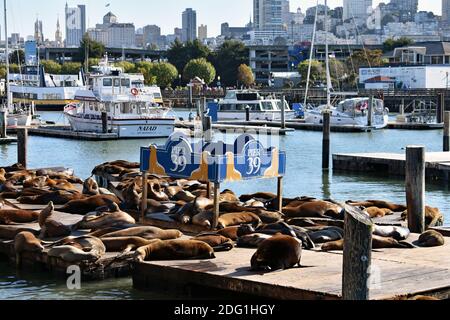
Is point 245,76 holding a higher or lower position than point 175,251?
higher

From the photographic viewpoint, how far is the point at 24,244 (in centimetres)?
1287

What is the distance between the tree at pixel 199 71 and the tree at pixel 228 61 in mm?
6102

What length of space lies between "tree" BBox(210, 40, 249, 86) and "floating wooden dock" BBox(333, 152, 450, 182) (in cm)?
7806

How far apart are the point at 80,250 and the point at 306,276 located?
3.05m

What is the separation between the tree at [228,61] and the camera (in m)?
108

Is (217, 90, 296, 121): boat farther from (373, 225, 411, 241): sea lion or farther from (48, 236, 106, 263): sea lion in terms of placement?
(48, 236, 106, 263): sea lion

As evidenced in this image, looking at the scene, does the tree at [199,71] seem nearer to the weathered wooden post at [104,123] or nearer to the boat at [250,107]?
the boat at [250,107]

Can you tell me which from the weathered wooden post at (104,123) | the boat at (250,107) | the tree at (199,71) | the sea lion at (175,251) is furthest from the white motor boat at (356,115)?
the tree at (199,71)

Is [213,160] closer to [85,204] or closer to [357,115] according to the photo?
[85,204]

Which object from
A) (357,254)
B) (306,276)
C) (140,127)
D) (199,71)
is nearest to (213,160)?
(306,276)

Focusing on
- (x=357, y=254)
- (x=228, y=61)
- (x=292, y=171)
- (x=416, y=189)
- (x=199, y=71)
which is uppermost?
(x=228, y=61)

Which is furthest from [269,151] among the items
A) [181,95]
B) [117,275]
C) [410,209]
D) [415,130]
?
[181,95]
